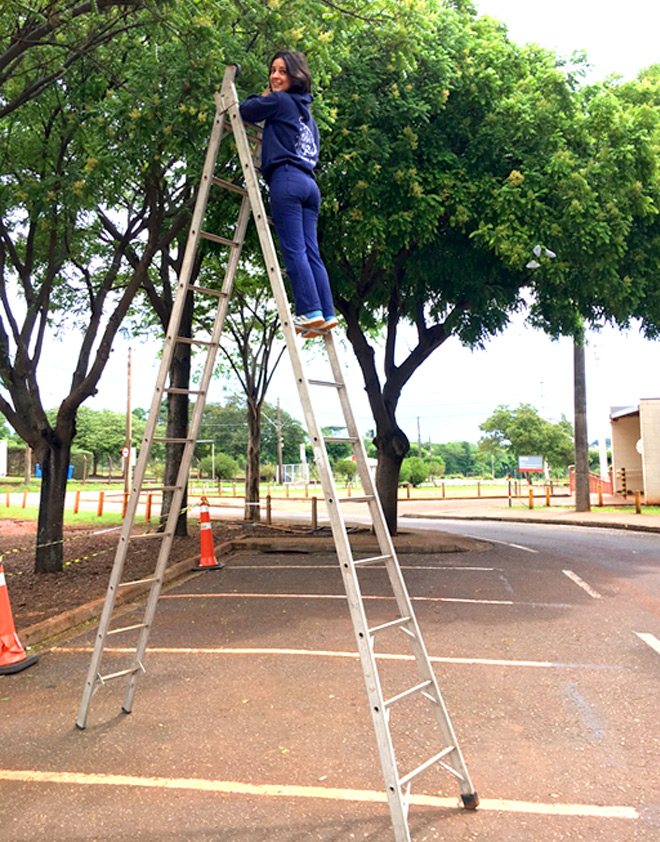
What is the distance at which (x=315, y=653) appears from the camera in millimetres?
6129

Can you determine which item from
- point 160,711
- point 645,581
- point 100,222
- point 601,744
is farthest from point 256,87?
point 645,581

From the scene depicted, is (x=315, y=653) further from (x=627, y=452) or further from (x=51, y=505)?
(x=627, y=452)

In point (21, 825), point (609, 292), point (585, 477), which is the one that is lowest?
point (21, 825)

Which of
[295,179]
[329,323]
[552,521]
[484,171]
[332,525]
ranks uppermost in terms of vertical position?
[484,171]

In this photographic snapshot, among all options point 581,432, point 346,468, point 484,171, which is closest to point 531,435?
point 346,468

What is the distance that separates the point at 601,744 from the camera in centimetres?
422

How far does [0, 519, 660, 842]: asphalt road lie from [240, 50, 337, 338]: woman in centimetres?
258

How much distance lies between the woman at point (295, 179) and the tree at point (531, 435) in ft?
169

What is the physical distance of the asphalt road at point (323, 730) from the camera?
10.9 ft

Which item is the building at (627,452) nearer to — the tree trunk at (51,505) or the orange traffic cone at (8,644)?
the tree trunk at (51,505)

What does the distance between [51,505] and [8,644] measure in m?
4.27

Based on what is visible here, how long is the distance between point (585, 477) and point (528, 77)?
596 inches

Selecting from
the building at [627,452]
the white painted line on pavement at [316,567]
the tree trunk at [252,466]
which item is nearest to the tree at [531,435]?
the building at [627,452]

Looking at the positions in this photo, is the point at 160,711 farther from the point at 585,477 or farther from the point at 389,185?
the point at 585,477
